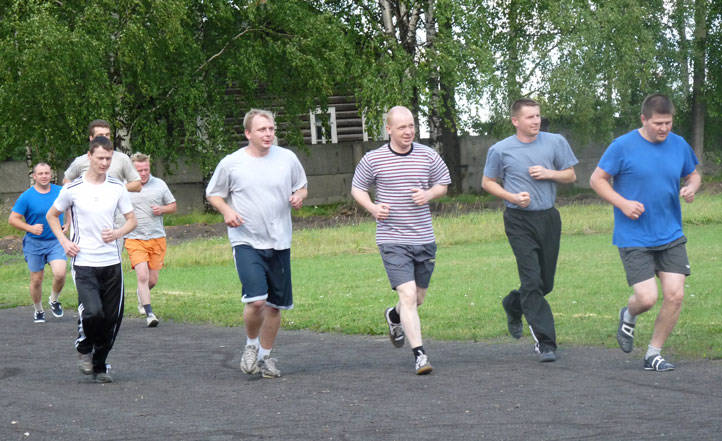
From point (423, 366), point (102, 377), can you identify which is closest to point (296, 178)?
point (423, 366)

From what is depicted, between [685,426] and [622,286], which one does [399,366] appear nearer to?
[685,426]

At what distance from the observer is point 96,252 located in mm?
8000

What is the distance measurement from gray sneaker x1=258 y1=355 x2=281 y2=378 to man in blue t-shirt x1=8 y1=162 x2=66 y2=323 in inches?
186

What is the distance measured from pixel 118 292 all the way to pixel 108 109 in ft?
59.0

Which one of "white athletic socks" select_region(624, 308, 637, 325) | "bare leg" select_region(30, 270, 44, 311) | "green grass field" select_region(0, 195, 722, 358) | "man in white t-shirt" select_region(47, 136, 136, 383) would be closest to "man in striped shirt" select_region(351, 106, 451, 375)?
"white athletic socks" select_region(624, 308, 637, 325)

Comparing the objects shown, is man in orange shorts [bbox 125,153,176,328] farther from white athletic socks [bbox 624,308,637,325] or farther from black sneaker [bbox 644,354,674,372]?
black sneaker [bbox 644,354,674,372]

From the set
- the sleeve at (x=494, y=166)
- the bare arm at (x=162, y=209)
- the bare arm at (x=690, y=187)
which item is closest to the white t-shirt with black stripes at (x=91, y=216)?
the sleeve at (x=494, y=166)

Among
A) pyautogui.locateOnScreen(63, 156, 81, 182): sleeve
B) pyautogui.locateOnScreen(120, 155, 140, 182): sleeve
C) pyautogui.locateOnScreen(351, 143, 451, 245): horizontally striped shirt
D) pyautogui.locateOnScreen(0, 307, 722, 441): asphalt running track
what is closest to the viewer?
pyautogui.locateOnScreen(0, 307, 722, 441): asphalt running track

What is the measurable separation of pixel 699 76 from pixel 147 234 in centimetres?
3219

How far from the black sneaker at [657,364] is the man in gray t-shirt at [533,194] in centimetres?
87

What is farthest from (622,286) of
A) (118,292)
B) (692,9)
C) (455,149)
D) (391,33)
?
(692,9)

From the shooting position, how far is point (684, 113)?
40.5m

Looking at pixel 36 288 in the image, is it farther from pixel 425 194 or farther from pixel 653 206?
pixel 653 206

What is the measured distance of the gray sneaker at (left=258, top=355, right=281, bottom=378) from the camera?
8.08m
